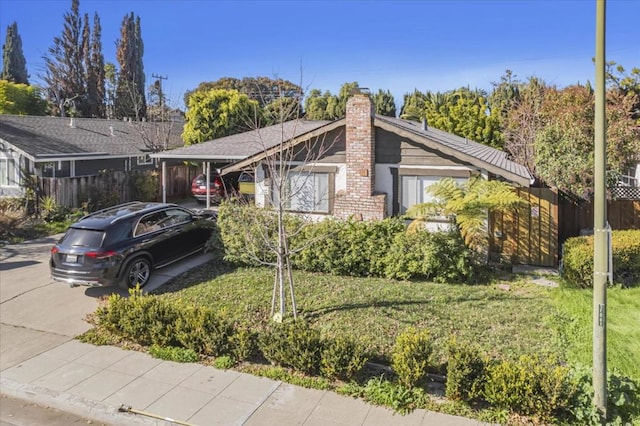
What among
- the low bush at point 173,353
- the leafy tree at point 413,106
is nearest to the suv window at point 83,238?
the low bush at point 173,353

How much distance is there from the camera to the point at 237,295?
974 centimetres

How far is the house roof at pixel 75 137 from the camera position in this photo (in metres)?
20.0

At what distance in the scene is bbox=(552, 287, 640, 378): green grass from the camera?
261 inches

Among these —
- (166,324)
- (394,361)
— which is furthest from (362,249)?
(394,361)

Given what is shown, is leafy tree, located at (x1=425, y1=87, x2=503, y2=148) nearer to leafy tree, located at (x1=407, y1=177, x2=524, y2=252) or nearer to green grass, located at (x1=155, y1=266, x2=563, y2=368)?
leafy tree, located at (x1=407, y1=177, x2=524, y2=252)

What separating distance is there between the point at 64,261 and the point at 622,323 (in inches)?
420

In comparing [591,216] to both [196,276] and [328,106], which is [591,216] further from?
Answer: [328,106]

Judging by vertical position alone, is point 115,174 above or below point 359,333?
above

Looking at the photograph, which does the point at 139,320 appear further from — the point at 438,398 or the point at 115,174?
the point at 115,174

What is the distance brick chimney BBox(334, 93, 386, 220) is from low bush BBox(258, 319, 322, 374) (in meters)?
6.37

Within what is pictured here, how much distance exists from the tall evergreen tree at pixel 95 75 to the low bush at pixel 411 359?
49.3m

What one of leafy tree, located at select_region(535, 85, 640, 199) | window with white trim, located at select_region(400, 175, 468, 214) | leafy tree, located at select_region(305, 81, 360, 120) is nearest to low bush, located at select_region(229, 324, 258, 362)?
window with white trim, located at select_region(400, 175, 468, 214)

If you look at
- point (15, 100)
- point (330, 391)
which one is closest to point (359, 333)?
point (330, 391)

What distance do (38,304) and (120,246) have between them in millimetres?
2036
